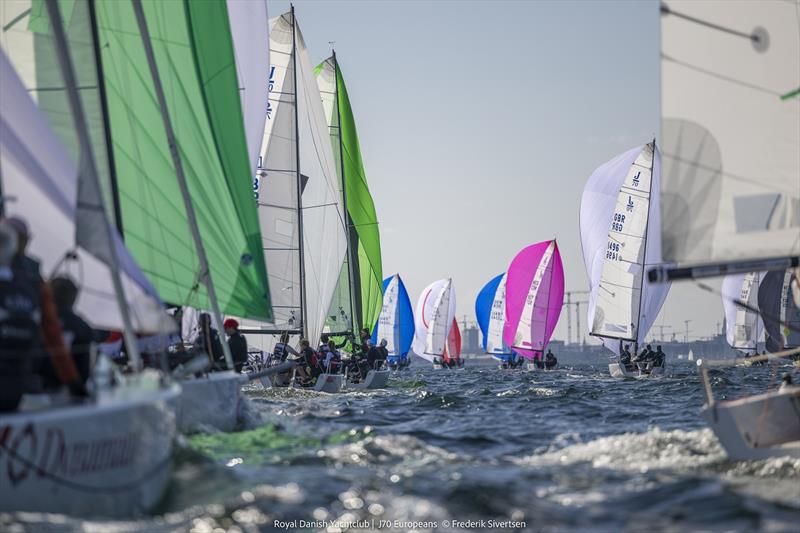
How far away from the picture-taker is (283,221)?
2350 cm

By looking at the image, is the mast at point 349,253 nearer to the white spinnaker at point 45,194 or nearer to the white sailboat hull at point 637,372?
the white sailboat hull at point 637,372

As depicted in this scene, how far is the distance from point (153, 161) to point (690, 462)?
21.1 feet

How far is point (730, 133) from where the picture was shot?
353 inches

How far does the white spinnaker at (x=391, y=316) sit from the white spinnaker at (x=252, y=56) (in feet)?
161

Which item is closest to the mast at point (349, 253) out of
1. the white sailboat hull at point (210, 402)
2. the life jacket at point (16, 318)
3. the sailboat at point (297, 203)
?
the sailboat at point (297, 203)

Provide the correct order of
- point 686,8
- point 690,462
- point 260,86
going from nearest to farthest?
point 690,462 < point 686,8 < point 260,86

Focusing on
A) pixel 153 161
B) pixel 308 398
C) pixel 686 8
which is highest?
pixel 686 8

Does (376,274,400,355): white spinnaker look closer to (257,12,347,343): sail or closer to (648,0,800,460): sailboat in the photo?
(257,12,347,343): sail

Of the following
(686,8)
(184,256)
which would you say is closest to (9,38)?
(184,256)

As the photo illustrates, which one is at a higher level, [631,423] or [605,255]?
[605,255]

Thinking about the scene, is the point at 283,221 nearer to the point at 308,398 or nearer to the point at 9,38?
the point at 308,398

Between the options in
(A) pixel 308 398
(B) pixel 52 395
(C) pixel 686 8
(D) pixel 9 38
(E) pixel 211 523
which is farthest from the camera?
A: (A) pixel 308 398

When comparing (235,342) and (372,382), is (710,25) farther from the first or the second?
(372,382)

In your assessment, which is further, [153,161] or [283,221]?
[283,221]
